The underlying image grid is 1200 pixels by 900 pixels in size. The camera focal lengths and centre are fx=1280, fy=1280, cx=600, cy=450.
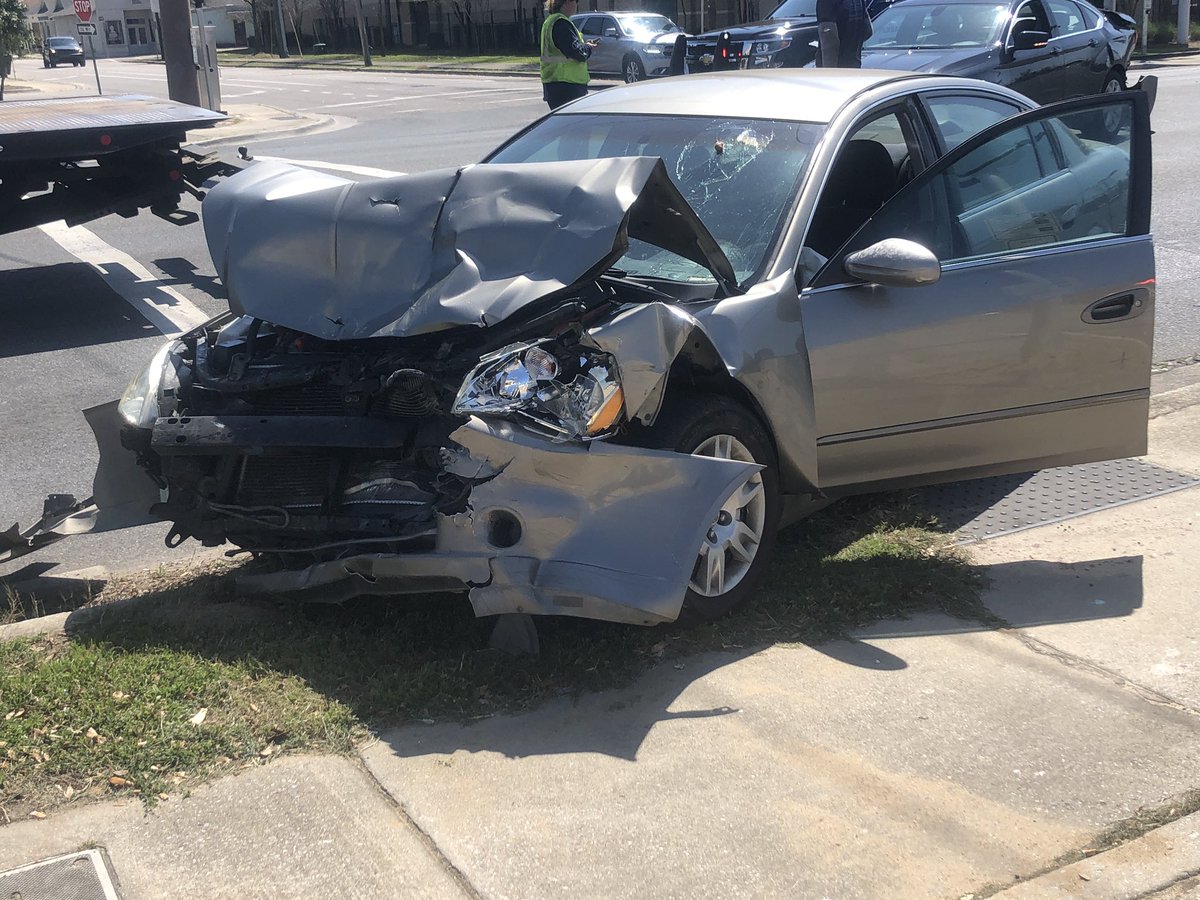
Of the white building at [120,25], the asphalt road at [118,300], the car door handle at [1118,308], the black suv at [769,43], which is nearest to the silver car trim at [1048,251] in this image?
the car door handle at [1118,308]

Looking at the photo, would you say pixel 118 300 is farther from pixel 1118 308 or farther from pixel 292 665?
pixel 1118 308

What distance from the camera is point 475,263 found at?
13.3 ft

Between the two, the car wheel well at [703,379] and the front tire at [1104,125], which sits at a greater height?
the front tire at [1104,125]

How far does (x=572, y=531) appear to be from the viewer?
3.77 meters

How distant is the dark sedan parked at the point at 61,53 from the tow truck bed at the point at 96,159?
68275 mm

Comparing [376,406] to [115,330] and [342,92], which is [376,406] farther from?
[342,92]

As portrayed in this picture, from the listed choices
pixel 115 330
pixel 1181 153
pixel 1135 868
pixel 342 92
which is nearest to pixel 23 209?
pixel 115 330

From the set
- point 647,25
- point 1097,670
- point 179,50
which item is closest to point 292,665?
point 1097,670

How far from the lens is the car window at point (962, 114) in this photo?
5.35 metres

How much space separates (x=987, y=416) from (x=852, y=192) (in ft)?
3.61

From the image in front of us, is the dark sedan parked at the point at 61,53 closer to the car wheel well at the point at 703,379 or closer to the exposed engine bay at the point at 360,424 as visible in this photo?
the exposed engine bay at the point at 360,424

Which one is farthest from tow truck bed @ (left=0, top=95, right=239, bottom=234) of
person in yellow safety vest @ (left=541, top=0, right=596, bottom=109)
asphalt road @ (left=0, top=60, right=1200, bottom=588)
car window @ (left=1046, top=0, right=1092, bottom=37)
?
car window @ (left=1046, top=0, right=1092, bottom=37)

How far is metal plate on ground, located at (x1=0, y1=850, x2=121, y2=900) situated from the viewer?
2.95 metres

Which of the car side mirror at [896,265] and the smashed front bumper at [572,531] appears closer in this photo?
the smashed front bumper at [572,531]
